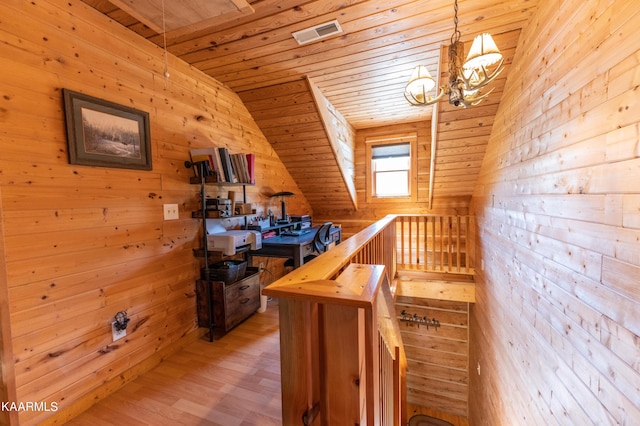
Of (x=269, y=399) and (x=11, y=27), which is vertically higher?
(x=11, y=27)

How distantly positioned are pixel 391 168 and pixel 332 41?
2.85 meters

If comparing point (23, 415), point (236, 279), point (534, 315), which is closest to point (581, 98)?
point (534, 315)

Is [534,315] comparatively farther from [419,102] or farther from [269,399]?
[269,399]

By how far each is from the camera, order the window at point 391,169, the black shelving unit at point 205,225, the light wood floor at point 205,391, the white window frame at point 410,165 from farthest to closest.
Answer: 1. the window at point 391,169
2. the white window frame at point 410,165
3. the black shelving unit at point 205,225
4. the light wood floor at point 205,391

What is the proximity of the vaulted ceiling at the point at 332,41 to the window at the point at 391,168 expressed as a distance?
1.16 metres

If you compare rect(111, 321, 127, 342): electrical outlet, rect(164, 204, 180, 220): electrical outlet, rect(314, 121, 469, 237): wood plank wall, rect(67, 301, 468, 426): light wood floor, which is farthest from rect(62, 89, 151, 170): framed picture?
rect(314, 121, 469, 237): wood plank wall

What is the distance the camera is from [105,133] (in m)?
1.65

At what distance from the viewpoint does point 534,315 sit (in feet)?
6.11

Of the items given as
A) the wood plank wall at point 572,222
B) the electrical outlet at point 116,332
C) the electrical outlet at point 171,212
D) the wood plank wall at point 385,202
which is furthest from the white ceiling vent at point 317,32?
the wood plank wall at point 385,202

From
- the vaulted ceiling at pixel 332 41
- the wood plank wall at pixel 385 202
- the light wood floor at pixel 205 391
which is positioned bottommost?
the light wood floor at pixel 205 391

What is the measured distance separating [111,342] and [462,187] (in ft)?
14.4

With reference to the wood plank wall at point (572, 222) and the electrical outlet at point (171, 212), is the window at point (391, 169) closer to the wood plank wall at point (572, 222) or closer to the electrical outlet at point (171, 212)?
the wood plank wall at point (572, 222)

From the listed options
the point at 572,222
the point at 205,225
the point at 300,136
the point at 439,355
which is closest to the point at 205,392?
the point at 205,225

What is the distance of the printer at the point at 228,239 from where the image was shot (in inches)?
86.2
